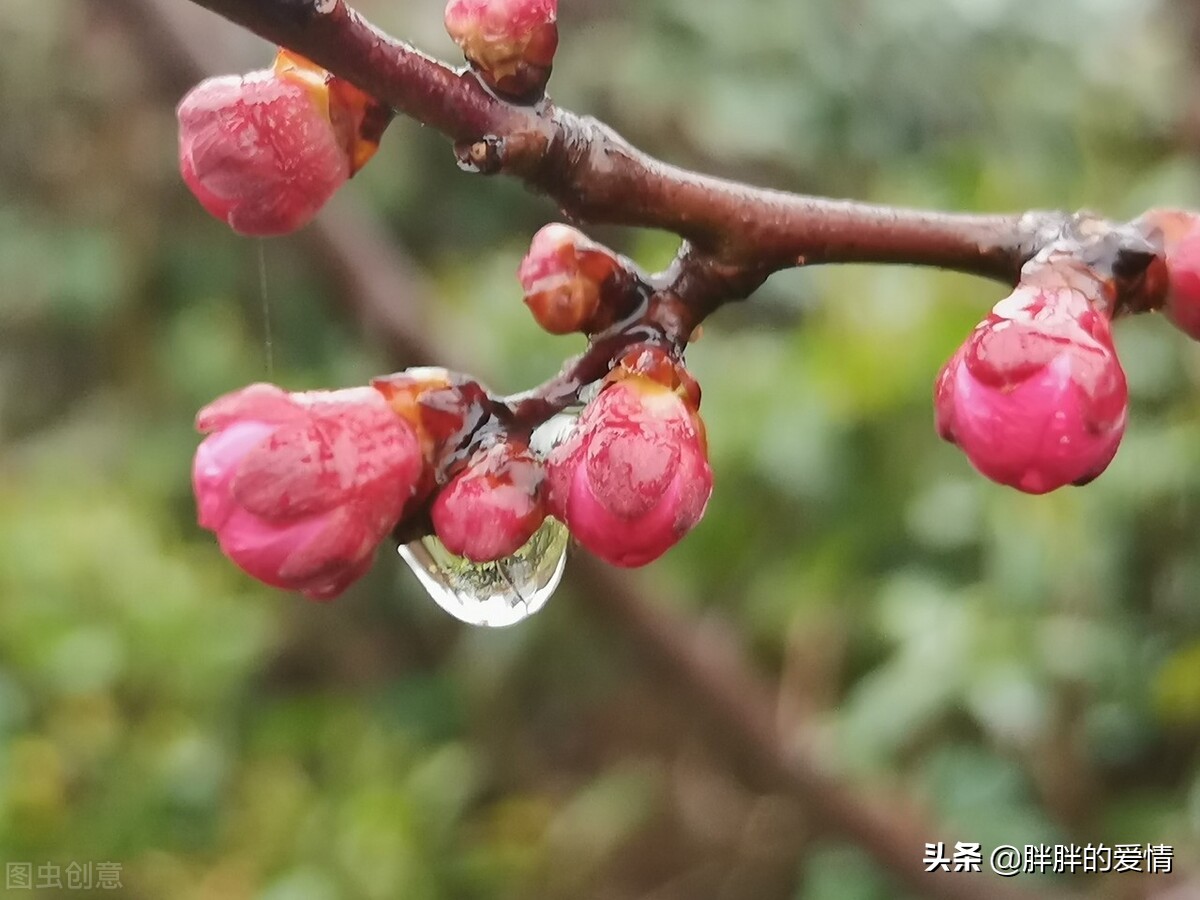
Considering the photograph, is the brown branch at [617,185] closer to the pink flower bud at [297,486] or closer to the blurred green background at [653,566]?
the pink flower bud at [297,486]

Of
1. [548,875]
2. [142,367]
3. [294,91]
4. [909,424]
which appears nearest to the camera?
[294,91]

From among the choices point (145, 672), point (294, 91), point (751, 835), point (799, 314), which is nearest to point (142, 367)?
point (145, 672)

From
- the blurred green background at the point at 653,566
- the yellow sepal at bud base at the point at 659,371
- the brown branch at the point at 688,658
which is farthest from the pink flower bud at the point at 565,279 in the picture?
the blurred green background at the point at 653,566

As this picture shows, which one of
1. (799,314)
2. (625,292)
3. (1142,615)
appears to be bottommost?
(625,292)

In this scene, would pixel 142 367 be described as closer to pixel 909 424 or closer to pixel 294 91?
pixel 909 424

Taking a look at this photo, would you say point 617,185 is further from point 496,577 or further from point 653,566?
point 653,566

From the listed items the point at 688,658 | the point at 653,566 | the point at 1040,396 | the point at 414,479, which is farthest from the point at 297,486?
the point at 653,566

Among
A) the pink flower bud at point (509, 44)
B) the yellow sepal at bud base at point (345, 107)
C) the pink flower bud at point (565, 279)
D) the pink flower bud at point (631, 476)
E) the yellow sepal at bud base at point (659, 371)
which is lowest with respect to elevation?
the pink flower bud at point (631, 476)
